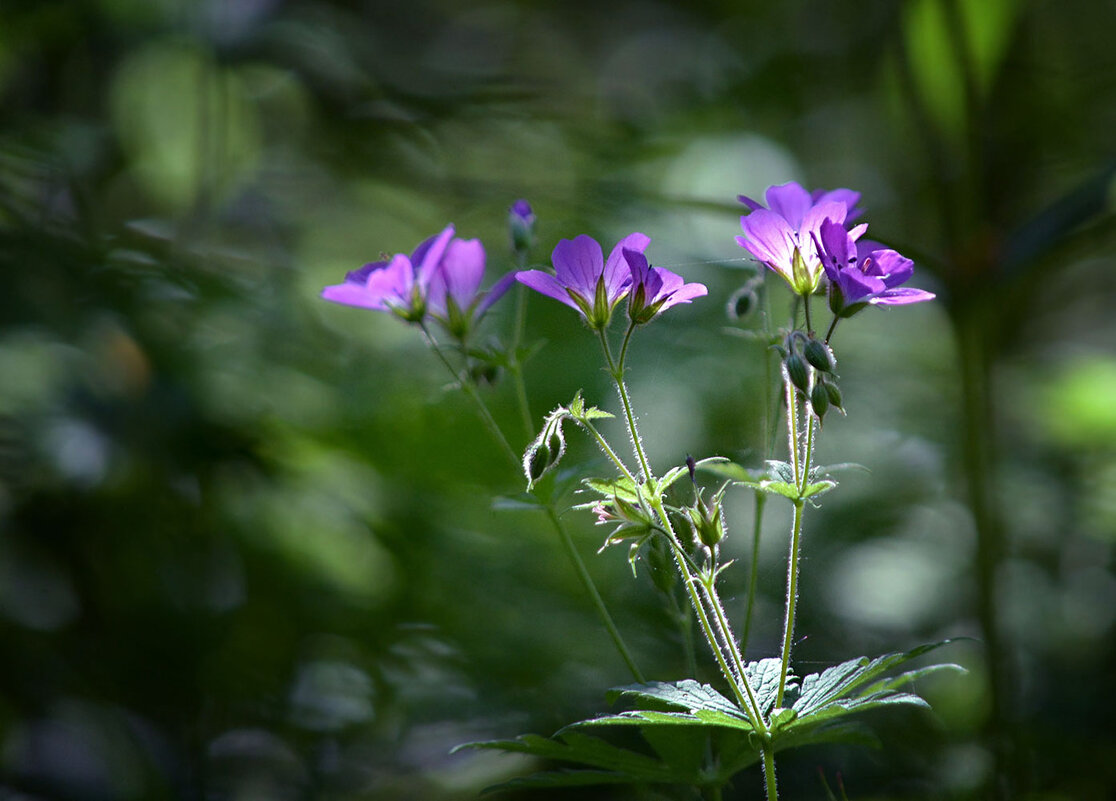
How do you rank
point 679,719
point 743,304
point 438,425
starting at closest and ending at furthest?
point 679,719
point 743,304
point 438,425

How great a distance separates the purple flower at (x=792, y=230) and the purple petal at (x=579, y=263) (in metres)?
0.11

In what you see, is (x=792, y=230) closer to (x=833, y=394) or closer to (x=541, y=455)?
(x=833, y=394)

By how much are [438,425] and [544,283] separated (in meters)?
1.09

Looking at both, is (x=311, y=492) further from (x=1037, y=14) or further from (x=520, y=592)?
(x=1037, y=14)

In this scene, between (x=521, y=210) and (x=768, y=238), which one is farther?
(x=521, y=210)

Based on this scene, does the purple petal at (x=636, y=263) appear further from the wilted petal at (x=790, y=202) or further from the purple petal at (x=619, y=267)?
the wilted petal at (x=790, y=202)

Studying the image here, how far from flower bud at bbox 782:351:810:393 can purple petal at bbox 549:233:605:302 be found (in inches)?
6.2

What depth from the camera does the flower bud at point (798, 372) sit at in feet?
1.80

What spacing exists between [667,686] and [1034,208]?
214cm

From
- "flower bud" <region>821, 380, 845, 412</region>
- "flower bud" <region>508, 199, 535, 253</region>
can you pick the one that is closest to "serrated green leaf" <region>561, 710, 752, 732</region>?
"flower bud" <region>821, 380, 845, 412</region>

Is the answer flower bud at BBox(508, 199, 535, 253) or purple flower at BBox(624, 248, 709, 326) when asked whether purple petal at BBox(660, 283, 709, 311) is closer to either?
purple flower at BBox(624, 248, 709, 326)

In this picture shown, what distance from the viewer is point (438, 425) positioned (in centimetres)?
166

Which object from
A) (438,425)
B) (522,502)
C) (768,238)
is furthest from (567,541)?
(438,425)

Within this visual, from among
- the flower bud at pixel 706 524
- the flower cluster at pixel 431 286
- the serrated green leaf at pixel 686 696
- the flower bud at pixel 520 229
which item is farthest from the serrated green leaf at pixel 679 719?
the flower bud at pixel 520 229
